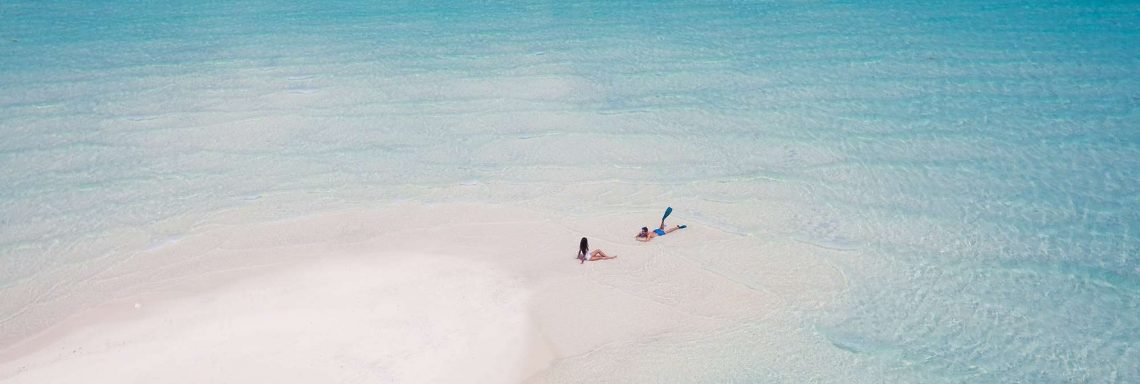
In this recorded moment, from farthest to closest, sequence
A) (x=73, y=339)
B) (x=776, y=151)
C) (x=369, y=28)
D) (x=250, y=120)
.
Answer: (x=369, y=28), (x=250, y=120), (x=776, y=151), (x=73, y=339)

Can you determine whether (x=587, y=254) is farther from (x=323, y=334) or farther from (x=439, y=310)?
(x=323, y=334)

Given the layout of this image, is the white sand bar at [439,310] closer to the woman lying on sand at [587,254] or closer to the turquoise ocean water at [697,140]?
the woman lying on sand at [587,254]

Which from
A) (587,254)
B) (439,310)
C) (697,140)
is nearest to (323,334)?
(439,310)

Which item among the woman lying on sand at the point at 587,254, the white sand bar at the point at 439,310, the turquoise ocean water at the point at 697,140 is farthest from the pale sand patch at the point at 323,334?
the turquoise ocean water at the point at 697,140

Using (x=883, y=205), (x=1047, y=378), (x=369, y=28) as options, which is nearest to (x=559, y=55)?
(x=369, y=28)

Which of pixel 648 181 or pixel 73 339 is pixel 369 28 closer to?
pixel 648 181

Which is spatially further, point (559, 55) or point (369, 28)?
point (369, 28)

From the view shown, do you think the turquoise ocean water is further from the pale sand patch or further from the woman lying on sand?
the pale sand patch
